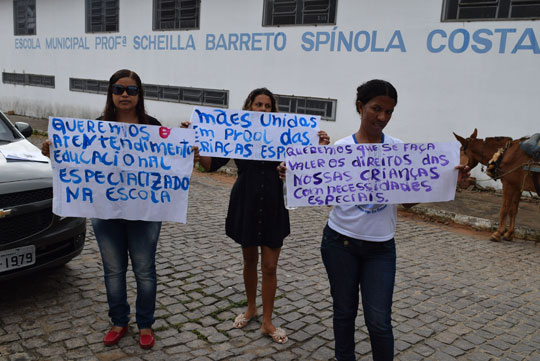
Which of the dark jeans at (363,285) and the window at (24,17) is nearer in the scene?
the dark jeans at (363,285)

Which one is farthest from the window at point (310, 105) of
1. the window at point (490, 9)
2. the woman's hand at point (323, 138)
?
the woman's hand at point (323, 138)

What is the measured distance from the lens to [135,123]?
3.32 m

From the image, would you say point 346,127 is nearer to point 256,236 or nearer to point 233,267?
point 233,267

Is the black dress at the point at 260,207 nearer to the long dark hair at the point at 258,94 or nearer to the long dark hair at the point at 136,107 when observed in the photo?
the long dark hair at the point at 258,94

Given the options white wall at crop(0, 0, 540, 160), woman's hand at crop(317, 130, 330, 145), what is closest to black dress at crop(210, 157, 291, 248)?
woman's hand at crop(317, 130, 330, 145)

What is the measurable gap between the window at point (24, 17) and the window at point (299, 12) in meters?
12.7

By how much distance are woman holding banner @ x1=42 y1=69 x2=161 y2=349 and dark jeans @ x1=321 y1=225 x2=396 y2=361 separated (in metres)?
1.30

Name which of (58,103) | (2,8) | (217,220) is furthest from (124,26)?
(217,220)

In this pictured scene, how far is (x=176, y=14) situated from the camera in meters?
14.5

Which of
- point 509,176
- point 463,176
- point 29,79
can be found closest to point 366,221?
point 463,176

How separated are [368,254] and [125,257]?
177 centimetres

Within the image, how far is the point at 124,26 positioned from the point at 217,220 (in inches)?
458

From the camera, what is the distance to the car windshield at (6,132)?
16.0 ft

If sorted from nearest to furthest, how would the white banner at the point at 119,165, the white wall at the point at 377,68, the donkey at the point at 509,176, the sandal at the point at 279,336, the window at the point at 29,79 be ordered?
the white banner at the point at 119,165 → the sandal at the point at 279,336 → the donkey at the point at 509,176 → the white wall at the point at 377,68 → the window at the point at 29,79
